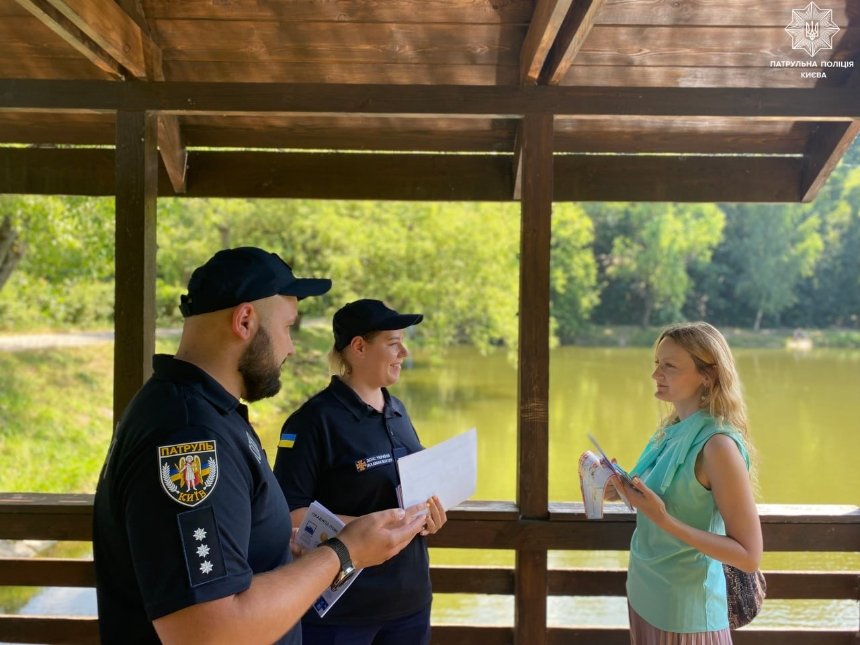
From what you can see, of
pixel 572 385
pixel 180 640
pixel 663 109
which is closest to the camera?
pixel 180 640

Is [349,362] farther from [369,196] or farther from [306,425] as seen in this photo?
[369,196]

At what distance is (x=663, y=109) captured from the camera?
264cm

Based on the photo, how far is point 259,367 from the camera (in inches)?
48.9

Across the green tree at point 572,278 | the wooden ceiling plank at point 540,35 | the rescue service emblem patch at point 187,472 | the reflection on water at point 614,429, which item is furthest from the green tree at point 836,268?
the rescue service emblem patch at point 187,472

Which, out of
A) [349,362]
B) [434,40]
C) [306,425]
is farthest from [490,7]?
[306,425]

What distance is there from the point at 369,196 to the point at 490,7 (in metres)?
1.03

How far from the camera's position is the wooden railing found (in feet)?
8.73

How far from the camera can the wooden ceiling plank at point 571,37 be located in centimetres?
226

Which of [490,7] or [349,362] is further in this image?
[490,7]

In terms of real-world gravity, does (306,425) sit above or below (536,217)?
below

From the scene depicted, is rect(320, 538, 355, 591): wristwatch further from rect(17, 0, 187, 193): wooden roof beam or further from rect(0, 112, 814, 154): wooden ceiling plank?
rect(0, 112, 814, 154): wooden ceiling plank

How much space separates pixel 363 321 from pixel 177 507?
1.12 m

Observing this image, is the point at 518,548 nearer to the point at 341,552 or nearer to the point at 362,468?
the point at 362,468

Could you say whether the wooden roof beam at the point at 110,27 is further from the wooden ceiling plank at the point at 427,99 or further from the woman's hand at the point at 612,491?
the woman's hand at the point at 612,491
